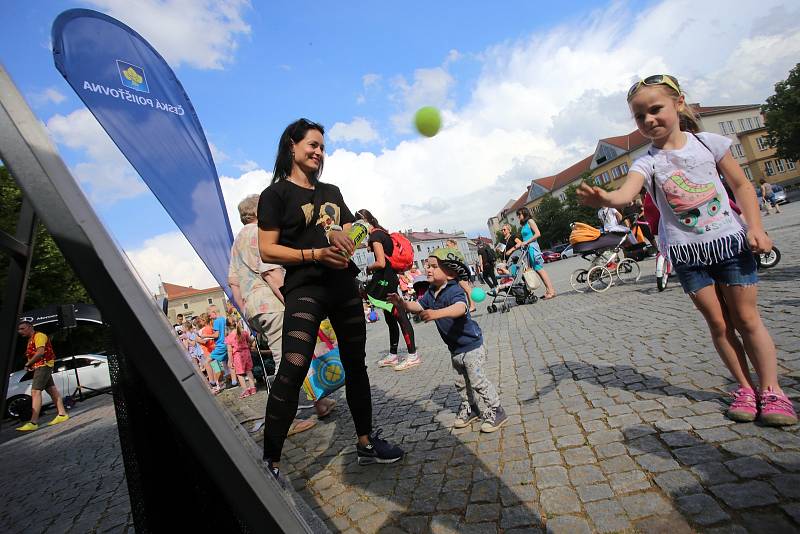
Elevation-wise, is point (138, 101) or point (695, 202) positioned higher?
point (138, 101)

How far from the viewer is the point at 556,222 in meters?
70.4

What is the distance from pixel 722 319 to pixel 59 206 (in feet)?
9.71

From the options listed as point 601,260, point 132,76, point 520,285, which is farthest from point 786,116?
point 132,76

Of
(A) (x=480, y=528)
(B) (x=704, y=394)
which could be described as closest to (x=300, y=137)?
(A) (x=480, y=528)

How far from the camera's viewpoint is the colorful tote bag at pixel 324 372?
12.3ft

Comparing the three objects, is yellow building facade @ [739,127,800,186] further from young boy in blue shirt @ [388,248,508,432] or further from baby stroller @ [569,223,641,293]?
young boy in blue shirt @ [388,248,508,432]

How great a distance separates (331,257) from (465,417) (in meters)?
1.65

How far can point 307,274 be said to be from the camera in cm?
245

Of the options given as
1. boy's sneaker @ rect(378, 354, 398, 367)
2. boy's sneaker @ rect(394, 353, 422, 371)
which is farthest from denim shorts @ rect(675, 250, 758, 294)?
boy's sneaker @ rect(378, 354, 398, 367)

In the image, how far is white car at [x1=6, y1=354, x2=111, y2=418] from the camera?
38.0ft

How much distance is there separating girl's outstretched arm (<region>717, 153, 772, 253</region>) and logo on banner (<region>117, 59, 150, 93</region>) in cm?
578

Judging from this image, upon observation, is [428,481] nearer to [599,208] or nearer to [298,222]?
[298,222]

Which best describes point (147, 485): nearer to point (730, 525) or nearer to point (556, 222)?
point (730, 525)

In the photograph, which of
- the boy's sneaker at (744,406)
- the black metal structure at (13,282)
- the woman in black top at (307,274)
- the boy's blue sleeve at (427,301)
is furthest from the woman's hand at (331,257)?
the boy's sneaker at (744,406)
